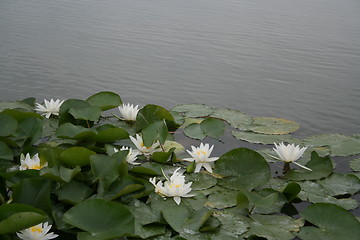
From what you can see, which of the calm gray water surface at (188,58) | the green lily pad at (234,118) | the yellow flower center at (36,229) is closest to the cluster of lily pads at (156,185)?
the yellow flower center at (36,229)

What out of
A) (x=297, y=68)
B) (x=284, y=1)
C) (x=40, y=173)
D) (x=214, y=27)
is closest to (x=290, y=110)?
(x=297, y=68)

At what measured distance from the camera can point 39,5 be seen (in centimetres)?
682

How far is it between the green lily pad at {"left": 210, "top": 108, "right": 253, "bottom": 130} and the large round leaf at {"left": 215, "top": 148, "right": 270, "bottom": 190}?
2.16ft

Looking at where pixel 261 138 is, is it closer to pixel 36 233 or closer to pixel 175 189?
pixel 175 189

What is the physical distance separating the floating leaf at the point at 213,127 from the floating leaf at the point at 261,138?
0.11 m

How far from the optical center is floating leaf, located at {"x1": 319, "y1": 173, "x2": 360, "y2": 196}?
2.00 m

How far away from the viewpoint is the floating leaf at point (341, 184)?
1999 millimetres

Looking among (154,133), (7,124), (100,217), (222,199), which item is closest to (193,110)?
(154,133)

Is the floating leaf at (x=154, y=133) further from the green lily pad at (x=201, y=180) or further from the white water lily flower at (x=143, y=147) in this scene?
the green lily pad at (x=201, y=180)

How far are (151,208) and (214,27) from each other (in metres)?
4.40

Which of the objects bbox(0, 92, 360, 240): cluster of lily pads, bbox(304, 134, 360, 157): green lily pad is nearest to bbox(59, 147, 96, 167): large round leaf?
bbox(0, 92, 360, 240): cluster of lily pads

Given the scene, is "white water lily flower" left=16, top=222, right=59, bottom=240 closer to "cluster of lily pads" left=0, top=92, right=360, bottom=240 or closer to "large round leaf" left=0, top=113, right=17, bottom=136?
"cluster of lily pads" left=0, top=92, right=360, bottom=240

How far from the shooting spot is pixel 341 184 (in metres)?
2.05

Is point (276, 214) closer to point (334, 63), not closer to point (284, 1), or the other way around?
point (334, 63)
